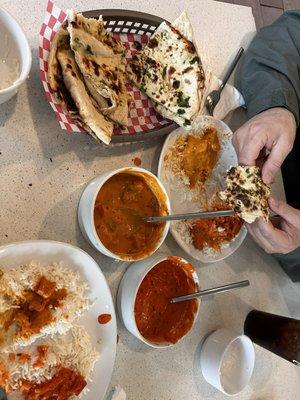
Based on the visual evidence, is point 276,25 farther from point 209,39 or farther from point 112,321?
point 112,321

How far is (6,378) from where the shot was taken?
129 cm

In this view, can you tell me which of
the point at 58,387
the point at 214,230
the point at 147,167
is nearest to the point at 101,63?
the point at 147,167

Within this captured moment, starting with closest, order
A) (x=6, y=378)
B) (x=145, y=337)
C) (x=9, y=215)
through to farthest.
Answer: (x=6, y=378) < (x=9, y=215) < (x=145, y=337)

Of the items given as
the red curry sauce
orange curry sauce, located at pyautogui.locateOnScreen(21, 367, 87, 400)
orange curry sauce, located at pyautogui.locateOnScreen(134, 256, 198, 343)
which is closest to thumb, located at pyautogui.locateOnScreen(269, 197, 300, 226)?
the red curry sauce

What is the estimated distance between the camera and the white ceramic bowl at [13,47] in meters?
1.36

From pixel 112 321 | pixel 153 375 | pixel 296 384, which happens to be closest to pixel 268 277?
pixel 296 384

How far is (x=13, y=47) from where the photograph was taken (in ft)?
4.65

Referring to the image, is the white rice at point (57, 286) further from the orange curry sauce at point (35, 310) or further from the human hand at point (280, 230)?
the human hand at point (280, 230)

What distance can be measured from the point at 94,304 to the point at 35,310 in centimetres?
20

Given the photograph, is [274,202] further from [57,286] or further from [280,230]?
[57,286]

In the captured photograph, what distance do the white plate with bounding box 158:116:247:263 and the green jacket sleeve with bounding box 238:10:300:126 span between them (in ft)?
0.62

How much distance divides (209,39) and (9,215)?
1212mm

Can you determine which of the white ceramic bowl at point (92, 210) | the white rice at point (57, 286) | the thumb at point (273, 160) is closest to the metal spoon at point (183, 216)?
the white ceramic bowl at point (92, 210)

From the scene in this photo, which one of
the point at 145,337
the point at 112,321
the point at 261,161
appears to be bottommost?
the point at 145,337
